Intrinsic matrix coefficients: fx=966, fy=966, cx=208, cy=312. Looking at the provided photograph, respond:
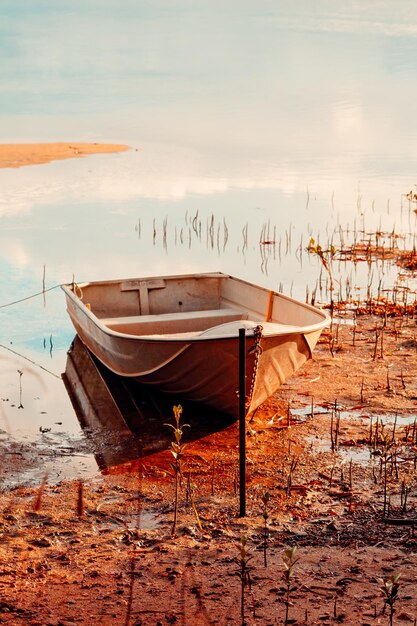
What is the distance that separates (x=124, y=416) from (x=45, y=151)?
110ft

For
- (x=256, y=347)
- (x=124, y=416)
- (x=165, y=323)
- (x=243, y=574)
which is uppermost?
(x=256, y=347)

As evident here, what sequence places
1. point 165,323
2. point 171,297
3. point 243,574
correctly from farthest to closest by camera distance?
point 171,297 → point 165,323 → point 243,574

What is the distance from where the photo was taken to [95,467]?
7496mm

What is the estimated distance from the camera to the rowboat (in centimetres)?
798

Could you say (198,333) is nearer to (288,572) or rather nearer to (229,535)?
(229,535)

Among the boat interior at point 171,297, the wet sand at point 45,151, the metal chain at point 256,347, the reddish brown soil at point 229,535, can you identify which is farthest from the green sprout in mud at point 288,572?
the wet sand at point 45,151

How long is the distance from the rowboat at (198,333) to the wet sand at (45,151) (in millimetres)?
23792

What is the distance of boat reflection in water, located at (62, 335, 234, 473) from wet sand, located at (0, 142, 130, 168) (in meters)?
25.2

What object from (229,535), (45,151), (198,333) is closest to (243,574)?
(229,535)

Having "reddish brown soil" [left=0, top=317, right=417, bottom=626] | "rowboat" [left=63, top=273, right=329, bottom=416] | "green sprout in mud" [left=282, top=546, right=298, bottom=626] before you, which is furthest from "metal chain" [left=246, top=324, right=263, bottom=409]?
"green sprout in mud" [left=282, top=546, right=298, bottom=626]

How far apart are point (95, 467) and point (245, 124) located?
222 feet

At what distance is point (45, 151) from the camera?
134ft

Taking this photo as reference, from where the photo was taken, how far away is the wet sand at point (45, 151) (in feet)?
119

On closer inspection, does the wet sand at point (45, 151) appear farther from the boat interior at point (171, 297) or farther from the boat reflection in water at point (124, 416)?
the boat reflection in water at point (124, 416)
